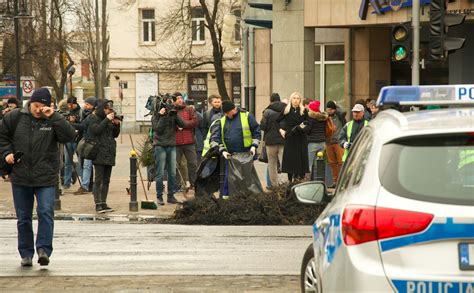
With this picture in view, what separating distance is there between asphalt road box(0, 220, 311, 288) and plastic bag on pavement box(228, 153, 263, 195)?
2040mm

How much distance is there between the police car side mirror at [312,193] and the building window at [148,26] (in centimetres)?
5832

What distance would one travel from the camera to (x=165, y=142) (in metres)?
17.7

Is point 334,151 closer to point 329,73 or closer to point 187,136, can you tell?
point 187,136

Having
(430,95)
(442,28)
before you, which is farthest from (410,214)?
(442,28)

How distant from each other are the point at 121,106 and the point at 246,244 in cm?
5075

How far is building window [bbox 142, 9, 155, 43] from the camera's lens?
6438 centimetres

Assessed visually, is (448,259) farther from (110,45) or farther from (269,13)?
(110,45)

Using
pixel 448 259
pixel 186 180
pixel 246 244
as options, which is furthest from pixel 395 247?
pixel 186 180

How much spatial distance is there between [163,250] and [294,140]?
7.21 metres

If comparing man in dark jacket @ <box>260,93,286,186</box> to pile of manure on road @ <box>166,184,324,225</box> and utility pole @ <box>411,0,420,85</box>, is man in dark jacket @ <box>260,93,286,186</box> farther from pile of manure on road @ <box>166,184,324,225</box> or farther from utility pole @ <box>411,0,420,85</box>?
pile of manure on road @ <box>166,184,324,225</box>

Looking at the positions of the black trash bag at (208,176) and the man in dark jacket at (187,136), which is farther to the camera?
the man in dark jacket at (187,136)

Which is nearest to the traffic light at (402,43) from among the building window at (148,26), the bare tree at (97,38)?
the bare tree at (97,38)

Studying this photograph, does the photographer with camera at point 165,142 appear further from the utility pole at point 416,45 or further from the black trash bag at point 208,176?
the utility pole at point 416,45

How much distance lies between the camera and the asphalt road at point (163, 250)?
33.8ft
